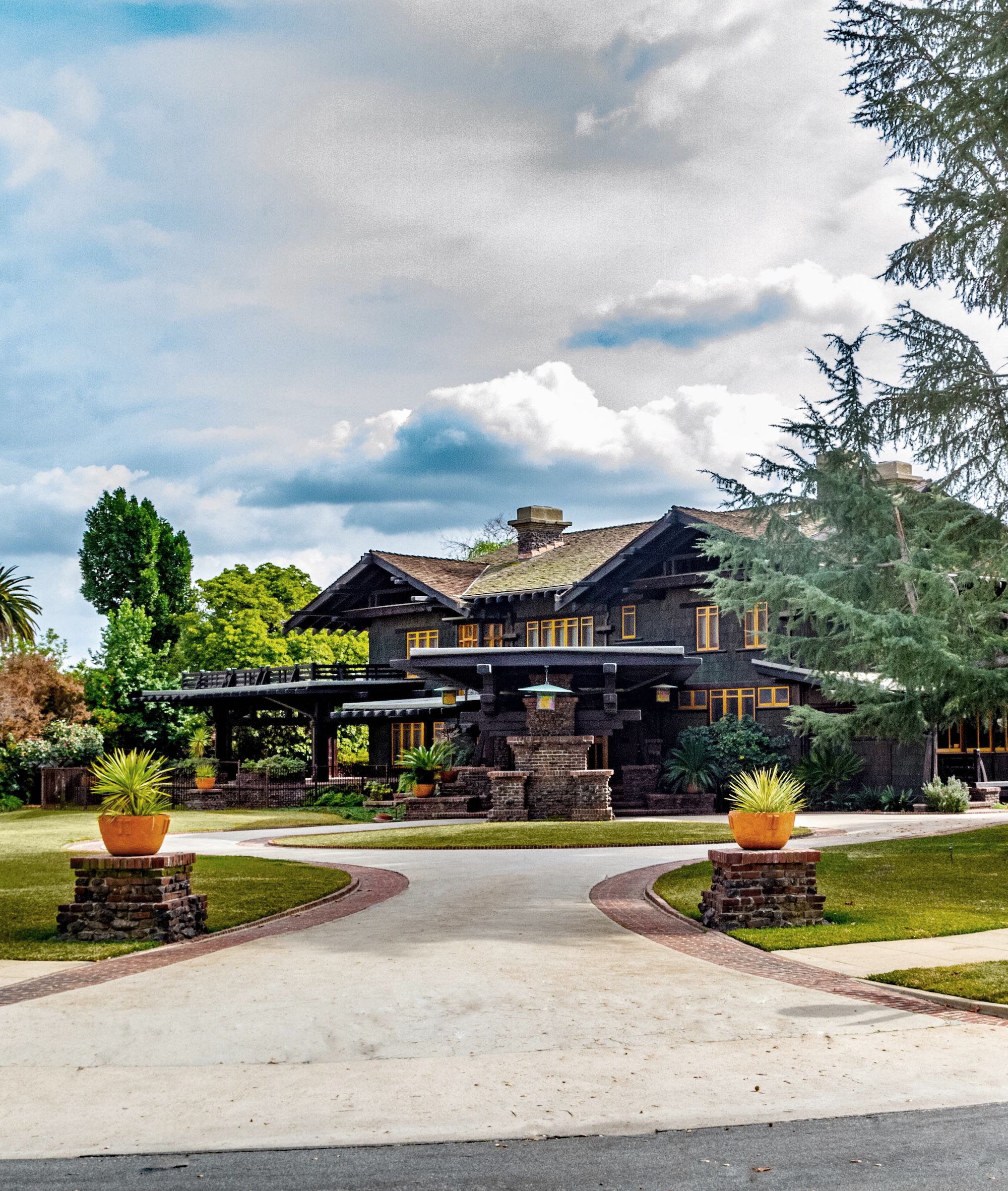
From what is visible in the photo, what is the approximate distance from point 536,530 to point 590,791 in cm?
1541

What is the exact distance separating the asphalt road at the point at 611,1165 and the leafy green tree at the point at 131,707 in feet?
134

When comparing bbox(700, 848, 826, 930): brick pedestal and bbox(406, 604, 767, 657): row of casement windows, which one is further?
bbox(406, 604, 767, 657): row of casement windows

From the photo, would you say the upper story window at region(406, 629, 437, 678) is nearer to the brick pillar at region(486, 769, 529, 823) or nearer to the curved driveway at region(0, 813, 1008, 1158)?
the brick pillar at region(486, 769, 529, 823)

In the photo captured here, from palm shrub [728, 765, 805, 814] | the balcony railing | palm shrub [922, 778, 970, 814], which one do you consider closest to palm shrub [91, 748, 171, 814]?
palm shrub [728, 765, 805, 814]

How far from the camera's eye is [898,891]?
14781 mm

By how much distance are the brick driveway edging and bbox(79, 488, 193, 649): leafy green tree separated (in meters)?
50.3

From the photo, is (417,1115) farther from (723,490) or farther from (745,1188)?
(723,490)

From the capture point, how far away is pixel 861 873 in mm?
16344

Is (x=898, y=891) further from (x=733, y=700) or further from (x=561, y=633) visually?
(x=561, y=633)

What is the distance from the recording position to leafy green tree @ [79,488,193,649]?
64875 millimetres

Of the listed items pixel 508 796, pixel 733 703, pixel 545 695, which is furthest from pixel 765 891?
pixel 733 703

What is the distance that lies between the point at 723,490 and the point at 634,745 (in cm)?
1280

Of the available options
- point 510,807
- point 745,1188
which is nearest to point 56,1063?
point 745,1188

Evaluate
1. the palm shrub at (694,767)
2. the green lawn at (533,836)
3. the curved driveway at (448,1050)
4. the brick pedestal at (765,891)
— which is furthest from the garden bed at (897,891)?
the palm shrub at (694,767)
